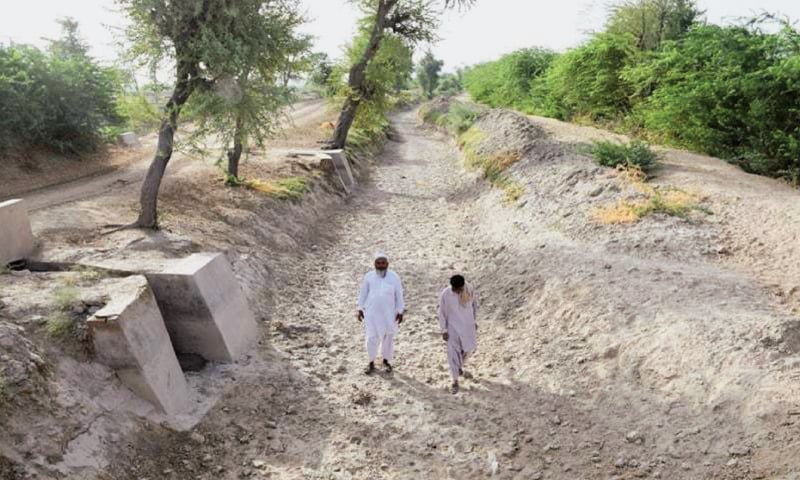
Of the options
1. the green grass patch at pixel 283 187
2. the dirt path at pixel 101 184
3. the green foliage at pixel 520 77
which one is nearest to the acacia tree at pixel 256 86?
the dirt path at pixel 101 184

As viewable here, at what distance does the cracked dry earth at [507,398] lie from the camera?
540 centimetres

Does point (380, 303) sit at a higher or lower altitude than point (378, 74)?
lower

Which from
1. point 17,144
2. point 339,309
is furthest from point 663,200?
point 17,144

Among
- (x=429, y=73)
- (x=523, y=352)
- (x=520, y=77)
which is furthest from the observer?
(x=429, y=73)

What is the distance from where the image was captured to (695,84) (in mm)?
14766

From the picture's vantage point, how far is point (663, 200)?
11.0 meters

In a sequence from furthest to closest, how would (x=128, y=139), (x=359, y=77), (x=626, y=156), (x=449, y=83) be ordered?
(x=449, y=83), (x=359, y=77), (x=128, y=139), (x=626, y=156)

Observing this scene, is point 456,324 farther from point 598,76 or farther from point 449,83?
point 449,83

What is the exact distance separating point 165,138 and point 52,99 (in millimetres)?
9277

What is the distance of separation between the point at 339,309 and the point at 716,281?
19.7 ft

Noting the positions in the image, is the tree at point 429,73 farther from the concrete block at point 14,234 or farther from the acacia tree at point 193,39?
the concrete block at point 14,234

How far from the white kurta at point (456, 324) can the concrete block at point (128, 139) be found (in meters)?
16.6

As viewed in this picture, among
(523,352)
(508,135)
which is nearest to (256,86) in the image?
(523,352)

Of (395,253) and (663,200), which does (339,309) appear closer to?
(395,253)
